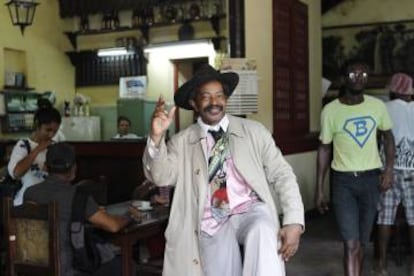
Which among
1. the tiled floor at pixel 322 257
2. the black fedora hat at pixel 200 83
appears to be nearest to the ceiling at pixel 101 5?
the tiled floor at pixel 322 257

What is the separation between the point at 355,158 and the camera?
12.9ft

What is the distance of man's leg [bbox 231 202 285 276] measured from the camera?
8.14 ft

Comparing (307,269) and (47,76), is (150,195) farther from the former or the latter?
(47,76)

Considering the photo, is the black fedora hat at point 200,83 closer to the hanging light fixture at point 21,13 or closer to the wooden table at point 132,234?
the wooden table at point 132,234

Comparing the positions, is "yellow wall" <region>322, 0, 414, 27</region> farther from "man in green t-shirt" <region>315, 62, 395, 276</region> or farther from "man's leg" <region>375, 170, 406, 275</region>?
"man in green t-shirt" <region>315, 62, 395, 276</region>

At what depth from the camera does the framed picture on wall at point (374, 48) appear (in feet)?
28.4

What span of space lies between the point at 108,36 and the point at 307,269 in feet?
17.2

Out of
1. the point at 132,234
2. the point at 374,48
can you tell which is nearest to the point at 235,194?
the point at 132,234

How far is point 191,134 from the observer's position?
286 centimetres

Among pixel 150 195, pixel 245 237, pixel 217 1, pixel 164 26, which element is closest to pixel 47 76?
pixel 164 26

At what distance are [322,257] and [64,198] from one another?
A: 3.12 metres

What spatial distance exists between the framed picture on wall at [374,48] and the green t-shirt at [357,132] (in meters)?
4.88

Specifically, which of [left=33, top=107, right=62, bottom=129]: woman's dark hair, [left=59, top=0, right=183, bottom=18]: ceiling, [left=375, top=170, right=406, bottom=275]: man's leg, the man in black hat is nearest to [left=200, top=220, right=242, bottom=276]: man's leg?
the man in black hat

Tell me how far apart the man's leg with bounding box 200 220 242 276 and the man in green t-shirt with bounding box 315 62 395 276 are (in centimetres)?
150
